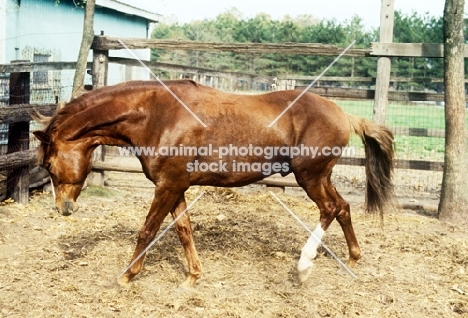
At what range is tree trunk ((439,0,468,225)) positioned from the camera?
21.9 ft

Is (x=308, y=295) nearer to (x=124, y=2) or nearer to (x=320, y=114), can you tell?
(x=320, y=114)

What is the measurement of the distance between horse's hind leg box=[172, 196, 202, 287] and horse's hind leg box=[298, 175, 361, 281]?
889 millimetres

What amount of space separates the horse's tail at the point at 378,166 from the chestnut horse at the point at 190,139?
0.34 metres

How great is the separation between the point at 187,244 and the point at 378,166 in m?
2.08

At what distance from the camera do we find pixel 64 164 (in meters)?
4.36

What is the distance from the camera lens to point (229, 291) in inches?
172

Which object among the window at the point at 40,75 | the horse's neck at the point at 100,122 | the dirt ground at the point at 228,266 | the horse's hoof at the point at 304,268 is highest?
the window at the point at 40,75

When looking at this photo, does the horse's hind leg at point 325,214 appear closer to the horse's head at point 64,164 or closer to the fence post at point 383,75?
the horse's head at point 64,164

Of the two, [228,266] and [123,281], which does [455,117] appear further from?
[123,281]

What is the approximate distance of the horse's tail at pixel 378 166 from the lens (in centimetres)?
519

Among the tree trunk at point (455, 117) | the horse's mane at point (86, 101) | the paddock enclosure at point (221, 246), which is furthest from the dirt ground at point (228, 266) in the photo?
the horse's mane at point (86, 101)

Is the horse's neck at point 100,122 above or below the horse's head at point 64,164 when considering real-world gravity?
above

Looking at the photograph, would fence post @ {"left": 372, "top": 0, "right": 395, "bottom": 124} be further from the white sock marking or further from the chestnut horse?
the white sock marking

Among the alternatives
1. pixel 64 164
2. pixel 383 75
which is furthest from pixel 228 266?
pixel 383 75
